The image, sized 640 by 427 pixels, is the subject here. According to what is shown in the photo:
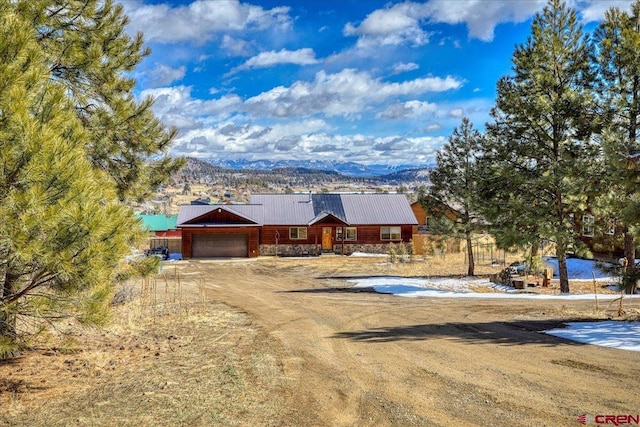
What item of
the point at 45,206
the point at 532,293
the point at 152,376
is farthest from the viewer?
the point at 532,293

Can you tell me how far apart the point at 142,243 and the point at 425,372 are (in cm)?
660

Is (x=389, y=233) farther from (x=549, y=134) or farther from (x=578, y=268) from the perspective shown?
(x=549, y=134)

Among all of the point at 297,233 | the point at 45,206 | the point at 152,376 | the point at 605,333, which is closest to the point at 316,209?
the point at 297,233

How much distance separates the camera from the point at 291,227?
4156 centimetres

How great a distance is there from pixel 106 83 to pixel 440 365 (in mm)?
9281

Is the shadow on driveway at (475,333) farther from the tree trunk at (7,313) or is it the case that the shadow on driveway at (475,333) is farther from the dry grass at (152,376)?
the tree trunk at (7,313)

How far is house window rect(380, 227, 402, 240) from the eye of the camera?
42312 millimetres

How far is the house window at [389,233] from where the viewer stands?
139 feet

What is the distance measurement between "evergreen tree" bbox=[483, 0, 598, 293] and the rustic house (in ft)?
75.0

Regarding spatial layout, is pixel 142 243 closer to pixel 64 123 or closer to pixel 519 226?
pixel 64 123

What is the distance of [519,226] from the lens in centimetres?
1886

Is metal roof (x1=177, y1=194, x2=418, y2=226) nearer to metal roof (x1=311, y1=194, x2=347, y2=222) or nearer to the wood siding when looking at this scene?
metal roof (x1=311, y1=194, x2=347, y2=222)

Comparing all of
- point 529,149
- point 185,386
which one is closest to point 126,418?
point 185,386

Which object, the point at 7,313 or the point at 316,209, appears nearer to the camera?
the point at 7,313
